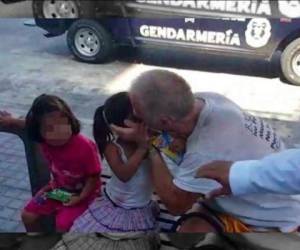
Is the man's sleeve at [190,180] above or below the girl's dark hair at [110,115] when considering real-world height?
below

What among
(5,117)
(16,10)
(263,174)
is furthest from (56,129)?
(263,174)

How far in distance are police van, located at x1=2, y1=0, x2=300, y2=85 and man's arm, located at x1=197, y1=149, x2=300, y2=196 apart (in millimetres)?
188

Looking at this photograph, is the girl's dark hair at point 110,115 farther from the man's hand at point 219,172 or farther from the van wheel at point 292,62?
the van wheel at point 292,62

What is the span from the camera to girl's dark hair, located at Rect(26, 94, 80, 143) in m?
1.46

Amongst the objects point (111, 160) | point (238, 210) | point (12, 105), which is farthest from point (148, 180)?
point (12, 105)

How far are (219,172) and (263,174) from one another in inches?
4.2

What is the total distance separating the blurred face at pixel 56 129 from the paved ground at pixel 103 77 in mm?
43

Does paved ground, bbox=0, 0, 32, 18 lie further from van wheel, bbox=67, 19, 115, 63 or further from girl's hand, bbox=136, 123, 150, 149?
girl's hand, bbox=136, 123, 150, 149

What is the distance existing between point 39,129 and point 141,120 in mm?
297

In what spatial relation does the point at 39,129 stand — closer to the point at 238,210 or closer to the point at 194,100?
the point at 194,100

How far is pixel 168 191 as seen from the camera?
1555 mm

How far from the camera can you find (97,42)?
1304 mm

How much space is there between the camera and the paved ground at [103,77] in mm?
1349

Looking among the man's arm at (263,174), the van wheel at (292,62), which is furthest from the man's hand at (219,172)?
the van wheel at (292,62)
